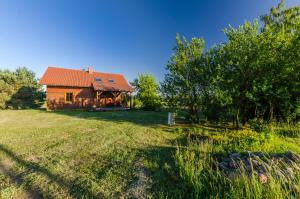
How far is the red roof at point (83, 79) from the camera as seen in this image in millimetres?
17500

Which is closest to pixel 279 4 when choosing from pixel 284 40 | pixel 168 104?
pixel 284 40

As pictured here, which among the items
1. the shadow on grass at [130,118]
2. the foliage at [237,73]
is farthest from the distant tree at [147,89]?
the foliage at [237,73]

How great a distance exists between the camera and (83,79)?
19391mm

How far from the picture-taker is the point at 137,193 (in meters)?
2.89

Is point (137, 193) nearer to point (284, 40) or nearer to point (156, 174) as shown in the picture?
point (156, 174)

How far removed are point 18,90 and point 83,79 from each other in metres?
7.37

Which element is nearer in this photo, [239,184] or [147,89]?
[239,184]

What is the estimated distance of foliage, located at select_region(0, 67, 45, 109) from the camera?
17.2 metres

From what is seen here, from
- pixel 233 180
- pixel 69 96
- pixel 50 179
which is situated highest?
pixel 69 96

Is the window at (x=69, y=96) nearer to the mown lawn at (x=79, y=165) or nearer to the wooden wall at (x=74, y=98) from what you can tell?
the wooden wall at (x=74, y=98)

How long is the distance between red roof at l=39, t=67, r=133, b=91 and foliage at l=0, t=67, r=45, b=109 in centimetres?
314

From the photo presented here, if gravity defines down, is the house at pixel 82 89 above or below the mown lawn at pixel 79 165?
above

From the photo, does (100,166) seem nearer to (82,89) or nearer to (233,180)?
(233,180)

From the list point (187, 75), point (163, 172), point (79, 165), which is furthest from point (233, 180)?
point (187, 75)
